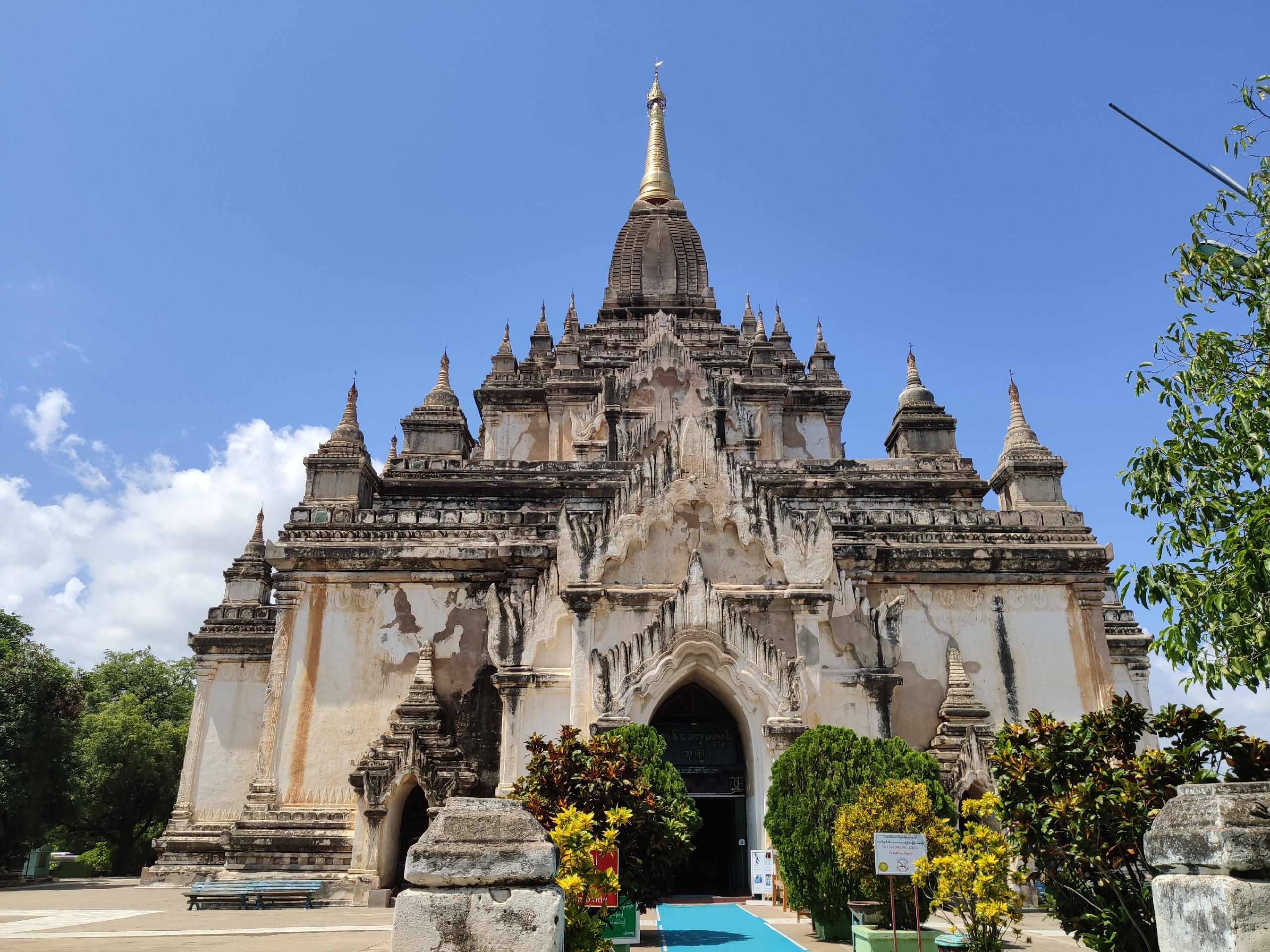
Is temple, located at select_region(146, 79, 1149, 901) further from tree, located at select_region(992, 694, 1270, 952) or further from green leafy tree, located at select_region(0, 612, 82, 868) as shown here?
tree, located at select_region(992, 694, 1270, 952)

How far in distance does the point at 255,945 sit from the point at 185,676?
41994mm

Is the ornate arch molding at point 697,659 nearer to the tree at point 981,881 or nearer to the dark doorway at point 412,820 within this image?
the dark doorway at point 412,820

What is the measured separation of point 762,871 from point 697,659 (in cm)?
364

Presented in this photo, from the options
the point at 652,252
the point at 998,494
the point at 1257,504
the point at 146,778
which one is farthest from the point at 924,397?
the point at 146,778

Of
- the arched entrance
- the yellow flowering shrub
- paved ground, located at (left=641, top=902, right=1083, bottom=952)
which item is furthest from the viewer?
the arched entrance

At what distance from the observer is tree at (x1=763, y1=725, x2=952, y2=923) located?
12.5 m

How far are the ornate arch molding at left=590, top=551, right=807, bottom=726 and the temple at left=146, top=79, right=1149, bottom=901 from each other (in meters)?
0.04

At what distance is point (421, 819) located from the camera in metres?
A: 18.9

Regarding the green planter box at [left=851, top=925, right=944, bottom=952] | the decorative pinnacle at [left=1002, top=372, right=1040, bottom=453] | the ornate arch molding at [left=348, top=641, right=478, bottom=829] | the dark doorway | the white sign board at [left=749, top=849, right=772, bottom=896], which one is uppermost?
the decorative pinnacle at [left=1002, top=372, right=1040, bottom=453]

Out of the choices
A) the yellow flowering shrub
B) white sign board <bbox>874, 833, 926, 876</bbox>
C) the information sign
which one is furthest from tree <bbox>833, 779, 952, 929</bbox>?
the yellow flowering shrub

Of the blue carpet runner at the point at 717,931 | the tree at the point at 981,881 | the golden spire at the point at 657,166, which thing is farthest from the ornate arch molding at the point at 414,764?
the golden spire at the point at 657,166

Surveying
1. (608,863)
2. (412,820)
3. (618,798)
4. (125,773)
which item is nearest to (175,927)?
(412,820)

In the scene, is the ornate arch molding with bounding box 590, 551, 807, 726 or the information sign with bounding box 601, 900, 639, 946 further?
the ornate arch molding with bounding box 590, 551, 807, 726

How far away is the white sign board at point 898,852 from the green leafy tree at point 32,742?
89.3 feet
